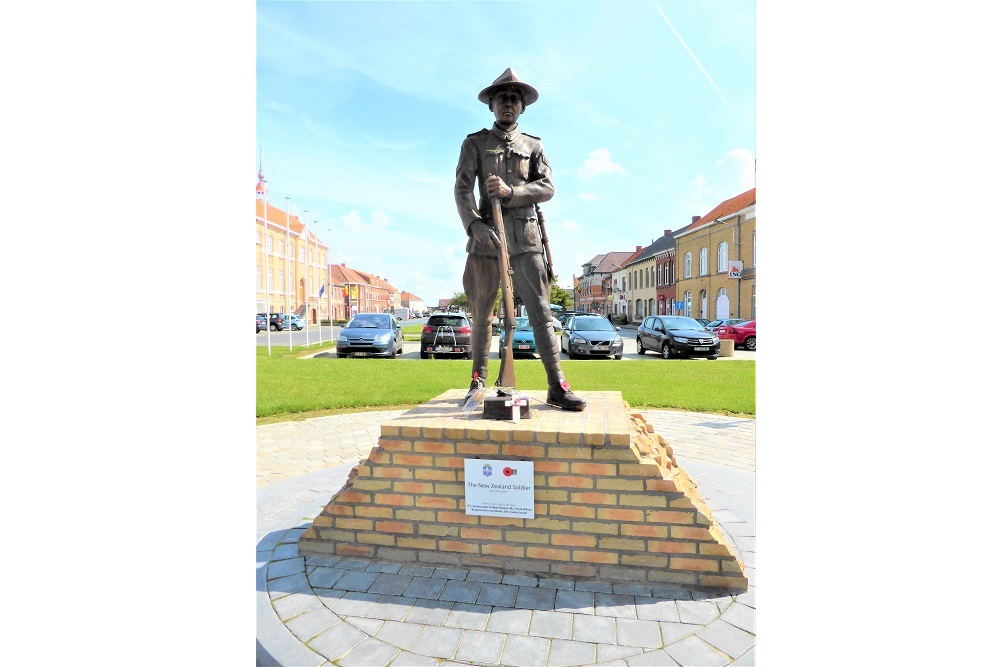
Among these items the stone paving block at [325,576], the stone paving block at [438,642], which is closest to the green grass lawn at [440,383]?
the stone paving block at [325,576]

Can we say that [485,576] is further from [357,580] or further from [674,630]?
[674,630]

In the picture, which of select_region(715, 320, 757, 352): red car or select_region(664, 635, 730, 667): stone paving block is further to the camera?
select_region(715, 320, 757, 352): red car

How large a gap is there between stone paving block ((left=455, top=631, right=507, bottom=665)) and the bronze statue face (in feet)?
10.3

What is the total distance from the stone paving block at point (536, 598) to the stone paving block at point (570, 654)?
0.27m

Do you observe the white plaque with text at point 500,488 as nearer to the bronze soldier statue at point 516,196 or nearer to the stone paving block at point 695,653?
the bronze soldier statue at point 516,196

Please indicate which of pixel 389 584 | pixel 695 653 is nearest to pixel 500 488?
pixel 389 584

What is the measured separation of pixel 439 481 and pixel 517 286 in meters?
1.51

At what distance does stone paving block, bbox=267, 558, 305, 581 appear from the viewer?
2.75 m

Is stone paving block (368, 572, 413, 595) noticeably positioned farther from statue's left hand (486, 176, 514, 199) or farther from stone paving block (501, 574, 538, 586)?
statue's left hand (486, 176, 514, 199)

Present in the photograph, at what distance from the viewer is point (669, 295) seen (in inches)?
1548

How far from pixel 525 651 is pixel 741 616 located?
1.11 m

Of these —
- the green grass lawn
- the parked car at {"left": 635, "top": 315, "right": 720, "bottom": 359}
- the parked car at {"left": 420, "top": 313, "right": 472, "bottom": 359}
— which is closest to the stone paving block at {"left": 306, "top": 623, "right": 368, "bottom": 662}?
the green grass lawn

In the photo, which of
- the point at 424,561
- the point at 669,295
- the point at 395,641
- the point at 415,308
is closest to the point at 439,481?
the point at 424,561

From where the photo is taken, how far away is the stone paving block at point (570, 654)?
Answer: 6.71 feet
